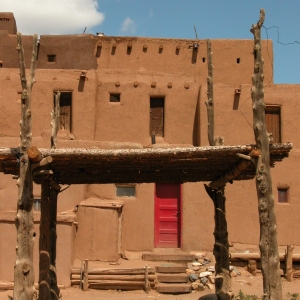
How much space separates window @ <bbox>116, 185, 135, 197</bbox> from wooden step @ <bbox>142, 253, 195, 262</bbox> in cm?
185

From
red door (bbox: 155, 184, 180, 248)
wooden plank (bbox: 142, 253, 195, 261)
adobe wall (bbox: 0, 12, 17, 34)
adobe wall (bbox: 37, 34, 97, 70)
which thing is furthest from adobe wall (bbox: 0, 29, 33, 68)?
wooden plank (bbox: 142, 253, 195, 261)

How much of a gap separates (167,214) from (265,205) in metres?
9.02

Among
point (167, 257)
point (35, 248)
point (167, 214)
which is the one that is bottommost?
point (167, 257)

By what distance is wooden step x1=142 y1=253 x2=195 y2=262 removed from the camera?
1522cm

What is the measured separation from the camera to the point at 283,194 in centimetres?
1628

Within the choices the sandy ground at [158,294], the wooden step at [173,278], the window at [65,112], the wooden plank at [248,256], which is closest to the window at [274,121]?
the wooden plank at [248,256]

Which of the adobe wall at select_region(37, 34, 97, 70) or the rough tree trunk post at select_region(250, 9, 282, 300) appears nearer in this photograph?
the rough tree trunk post at select_region(250, 9, 282, 300)

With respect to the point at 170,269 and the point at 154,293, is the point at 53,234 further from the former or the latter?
the point at 170,269

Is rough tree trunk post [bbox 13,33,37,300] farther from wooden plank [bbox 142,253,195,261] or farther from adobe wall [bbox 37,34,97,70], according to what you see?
adobe wall [bbox 37,34,97,70]

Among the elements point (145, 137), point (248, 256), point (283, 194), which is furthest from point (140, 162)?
point (283, 194)

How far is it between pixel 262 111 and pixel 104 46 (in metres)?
12.5

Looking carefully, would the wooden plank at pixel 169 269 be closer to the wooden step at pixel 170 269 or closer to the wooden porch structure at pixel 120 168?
the wooden step at pixel 170 269

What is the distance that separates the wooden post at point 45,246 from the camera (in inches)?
359

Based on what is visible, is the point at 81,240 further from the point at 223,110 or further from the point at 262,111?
the point at 262,111
